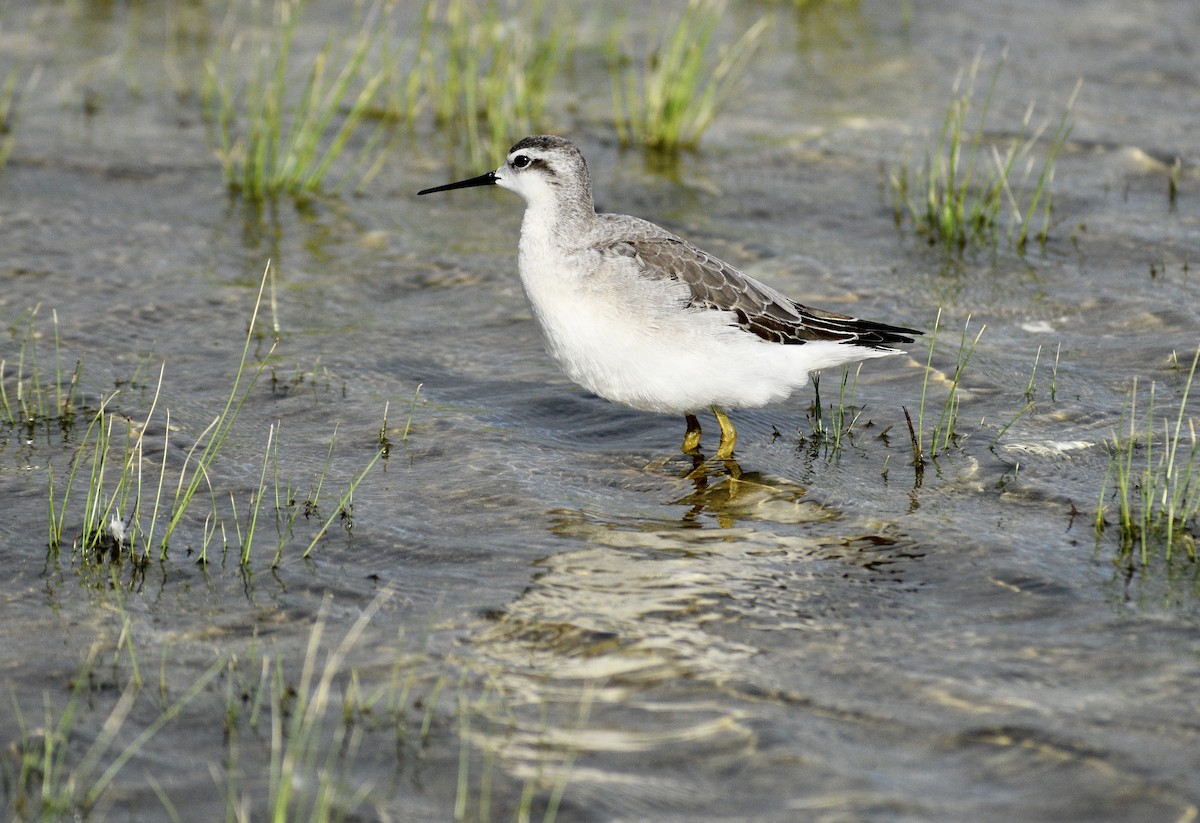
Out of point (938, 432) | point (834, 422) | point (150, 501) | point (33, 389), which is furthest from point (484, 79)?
point (150, 501)

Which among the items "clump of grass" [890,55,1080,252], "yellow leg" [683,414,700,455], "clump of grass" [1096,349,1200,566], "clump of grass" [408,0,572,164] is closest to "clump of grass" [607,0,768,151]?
"clump of grass" [408,0,572,164]

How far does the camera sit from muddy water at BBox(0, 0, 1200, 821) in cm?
498

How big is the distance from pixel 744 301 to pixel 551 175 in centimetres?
130

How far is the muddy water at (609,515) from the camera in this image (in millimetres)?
4977

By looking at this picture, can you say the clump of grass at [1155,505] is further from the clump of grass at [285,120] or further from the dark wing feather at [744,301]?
the clump of grass at [285,120]

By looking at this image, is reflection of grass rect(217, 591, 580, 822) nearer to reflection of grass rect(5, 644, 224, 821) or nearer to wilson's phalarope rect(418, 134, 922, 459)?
reflection of grass rect(5, 644, 224, 821)

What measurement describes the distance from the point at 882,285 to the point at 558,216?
341 cm

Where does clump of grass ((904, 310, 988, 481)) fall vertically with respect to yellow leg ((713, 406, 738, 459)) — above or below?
above

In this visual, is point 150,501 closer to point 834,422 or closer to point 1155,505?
point 834,422

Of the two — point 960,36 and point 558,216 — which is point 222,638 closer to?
point 558,216

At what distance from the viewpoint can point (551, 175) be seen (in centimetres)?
796

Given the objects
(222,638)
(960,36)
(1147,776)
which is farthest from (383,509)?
(960,36)

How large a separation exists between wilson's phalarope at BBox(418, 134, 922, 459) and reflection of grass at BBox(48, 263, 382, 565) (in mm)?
1356

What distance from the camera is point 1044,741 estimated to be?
5039 millimetres
